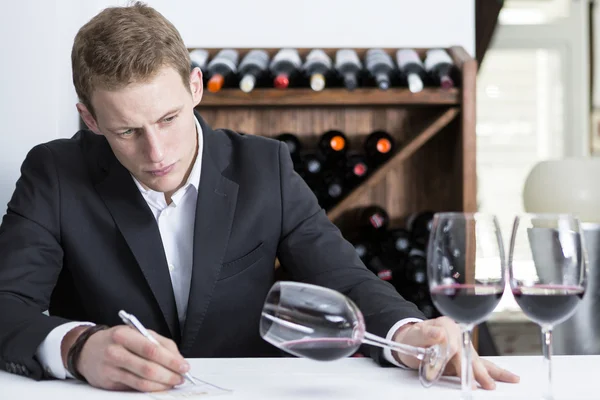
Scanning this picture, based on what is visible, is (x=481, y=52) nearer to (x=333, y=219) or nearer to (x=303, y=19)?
(x=303, y=19)

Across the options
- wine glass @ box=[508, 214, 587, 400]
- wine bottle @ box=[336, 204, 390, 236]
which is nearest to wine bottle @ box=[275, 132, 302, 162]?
wine bottle @ box=[336, 204, 390, 236]

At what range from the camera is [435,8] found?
3.02 m

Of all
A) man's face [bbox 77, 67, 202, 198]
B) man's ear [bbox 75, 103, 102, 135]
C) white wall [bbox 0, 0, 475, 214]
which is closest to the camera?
man's face [bbox 77, 67, 202, 198]

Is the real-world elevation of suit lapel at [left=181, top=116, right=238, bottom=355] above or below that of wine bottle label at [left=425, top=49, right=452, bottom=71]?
below

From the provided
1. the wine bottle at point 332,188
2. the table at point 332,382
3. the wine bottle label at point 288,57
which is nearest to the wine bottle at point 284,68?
the wine bottle label at point 288,57

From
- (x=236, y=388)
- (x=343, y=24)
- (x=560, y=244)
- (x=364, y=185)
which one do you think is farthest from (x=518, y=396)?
(x=343, y=24)

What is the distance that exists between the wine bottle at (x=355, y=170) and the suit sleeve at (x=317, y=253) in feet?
3.29

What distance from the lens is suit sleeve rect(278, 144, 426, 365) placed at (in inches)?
58.2

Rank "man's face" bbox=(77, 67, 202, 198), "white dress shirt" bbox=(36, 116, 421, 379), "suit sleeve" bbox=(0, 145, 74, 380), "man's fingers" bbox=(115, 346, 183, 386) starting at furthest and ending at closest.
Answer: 1. "white dress shirt" bbox=(36, 116, 421, 379)
2. "man's face" bbox=(77, 67, 202, 198)
3. "suit sleeve" bbox=(0, 145, 74, 380)
4. "man's fingers" bbox=(115, 346, 183, 386)

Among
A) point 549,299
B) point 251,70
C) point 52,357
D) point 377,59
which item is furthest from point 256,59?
point 549,299

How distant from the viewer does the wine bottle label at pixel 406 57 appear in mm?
2756

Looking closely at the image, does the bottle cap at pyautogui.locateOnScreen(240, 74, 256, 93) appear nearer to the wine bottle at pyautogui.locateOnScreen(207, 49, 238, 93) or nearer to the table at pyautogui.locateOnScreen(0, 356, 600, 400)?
the wine bottle at pyautogui.locateOnScreen(207, 49, 238, 93)

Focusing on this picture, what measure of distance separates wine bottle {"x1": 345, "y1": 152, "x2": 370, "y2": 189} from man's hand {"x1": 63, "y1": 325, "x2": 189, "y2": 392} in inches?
69.8

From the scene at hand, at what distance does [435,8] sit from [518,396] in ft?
7.36
